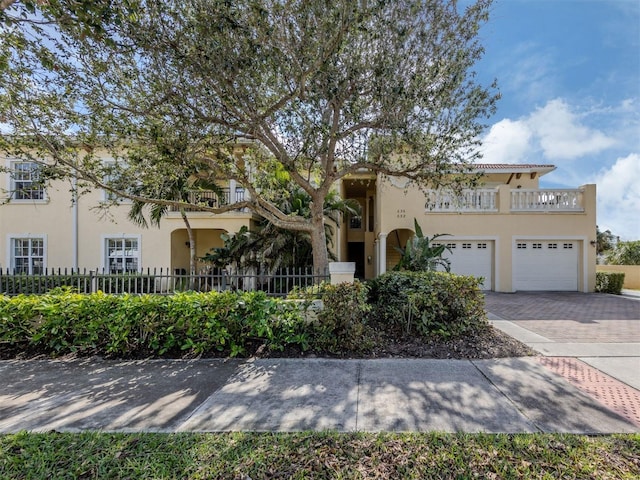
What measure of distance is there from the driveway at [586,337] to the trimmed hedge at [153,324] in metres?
4.45

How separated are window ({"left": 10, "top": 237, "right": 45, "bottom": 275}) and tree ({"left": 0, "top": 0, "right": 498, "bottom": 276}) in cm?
1016

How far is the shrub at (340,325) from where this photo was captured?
5.72m

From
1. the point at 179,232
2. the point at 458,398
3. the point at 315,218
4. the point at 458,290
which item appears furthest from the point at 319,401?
the point at 179,232

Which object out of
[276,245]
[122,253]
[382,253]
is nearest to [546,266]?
[382,253]

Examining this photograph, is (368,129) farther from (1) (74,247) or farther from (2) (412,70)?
(1) (74,247)

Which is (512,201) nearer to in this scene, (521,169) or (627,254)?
(521,169)

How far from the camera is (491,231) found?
1391cm

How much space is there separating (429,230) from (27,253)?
61.6 feet

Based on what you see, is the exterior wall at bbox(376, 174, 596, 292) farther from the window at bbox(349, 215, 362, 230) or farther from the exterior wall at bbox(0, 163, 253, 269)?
the exterior wall at bbox(0, 163, 253, 269)

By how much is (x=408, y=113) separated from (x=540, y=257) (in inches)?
456

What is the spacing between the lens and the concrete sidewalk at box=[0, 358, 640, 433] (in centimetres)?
347

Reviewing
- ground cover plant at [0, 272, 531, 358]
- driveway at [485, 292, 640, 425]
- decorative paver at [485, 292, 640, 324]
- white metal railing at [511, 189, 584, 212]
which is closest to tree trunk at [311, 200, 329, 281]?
ground cover plant at [0, 272, 531, 358]

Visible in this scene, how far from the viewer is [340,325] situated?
18.9 ft

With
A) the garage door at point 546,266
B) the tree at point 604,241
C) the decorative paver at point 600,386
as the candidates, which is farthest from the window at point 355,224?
the tree at point 604,241
